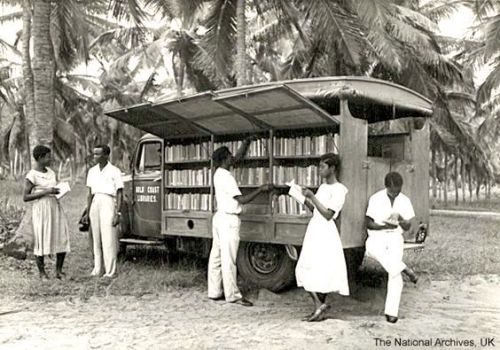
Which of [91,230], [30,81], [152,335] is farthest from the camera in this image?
[30,81]

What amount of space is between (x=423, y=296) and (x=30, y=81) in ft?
31.0

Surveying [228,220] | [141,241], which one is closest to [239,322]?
[228,220]

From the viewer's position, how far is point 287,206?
6.92 metres

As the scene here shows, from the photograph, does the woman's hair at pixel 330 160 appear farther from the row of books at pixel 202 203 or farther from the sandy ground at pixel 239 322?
the sandy ground at pixel 239 322

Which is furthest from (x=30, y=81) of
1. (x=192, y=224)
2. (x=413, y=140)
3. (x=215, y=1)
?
(x=413, y=140)

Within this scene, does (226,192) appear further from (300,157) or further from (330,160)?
(330,160)

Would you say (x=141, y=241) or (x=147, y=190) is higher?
(x=147, y=190)

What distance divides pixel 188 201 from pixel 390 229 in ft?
10.1

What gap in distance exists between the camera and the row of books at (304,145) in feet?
21.7

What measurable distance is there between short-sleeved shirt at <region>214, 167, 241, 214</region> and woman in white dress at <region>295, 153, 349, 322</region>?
1.02 metres

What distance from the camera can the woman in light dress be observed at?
742cm

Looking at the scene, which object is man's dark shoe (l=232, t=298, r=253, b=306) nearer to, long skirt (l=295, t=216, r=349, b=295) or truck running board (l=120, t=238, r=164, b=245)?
long skirt (l=295, t=216, r=349, b=295)

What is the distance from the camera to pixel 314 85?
6.64 m

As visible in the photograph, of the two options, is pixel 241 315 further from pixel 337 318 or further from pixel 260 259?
pixel 260 259
